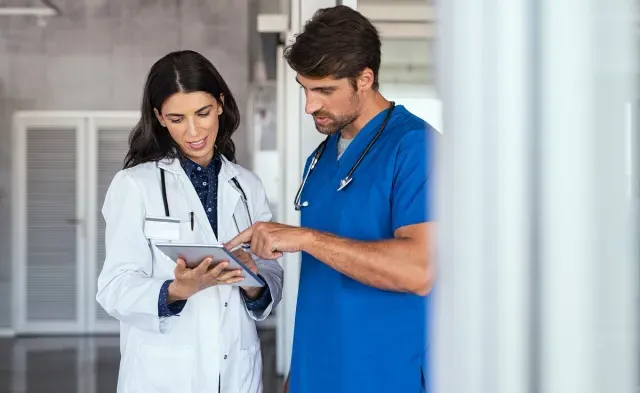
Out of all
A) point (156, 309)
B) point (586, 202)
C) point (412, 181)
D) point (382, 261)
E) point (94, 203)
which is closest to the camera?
point (586, 202)

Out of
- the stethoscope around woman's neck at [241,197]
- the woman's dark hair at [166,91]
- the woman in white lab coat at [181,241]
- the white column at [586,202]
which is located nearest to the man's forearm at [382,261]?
the woman in white lab coat at [181,241]

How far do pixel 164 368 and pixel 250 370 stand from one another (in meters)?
0.22

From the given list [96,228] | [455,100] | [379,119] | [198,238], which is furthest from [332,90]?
[96,228]

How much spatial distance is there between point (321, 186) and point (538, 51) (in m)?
1.30

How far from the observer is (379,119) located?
5.92 ft

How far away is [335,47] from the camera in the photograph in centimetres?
174

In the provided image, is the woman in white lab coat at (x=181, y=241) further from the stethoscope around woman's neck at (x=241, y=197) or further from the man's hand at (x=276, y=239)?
the man's hand at (x=276, y=239)

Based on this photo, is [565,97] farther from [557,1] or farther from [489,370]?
[489,370]

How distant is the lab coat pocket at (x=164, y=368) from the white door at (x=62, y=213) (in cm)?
713

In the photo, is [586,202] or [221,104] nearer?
[586,202]

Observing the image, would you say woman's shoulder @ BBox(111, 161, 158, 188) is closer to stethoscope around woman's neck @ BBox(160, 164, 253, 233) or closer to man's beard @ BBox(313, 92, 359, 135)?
stethoscope around woman's neck @ BBox(160, 164, 253, 233)

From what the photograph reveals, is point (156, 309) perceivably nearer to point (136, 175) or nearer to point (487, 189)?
point (136, 175)

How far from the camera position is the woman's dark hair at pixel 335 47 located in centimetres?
174

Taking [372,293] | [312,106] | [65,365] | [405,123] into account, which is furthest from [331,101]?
[65,365]
